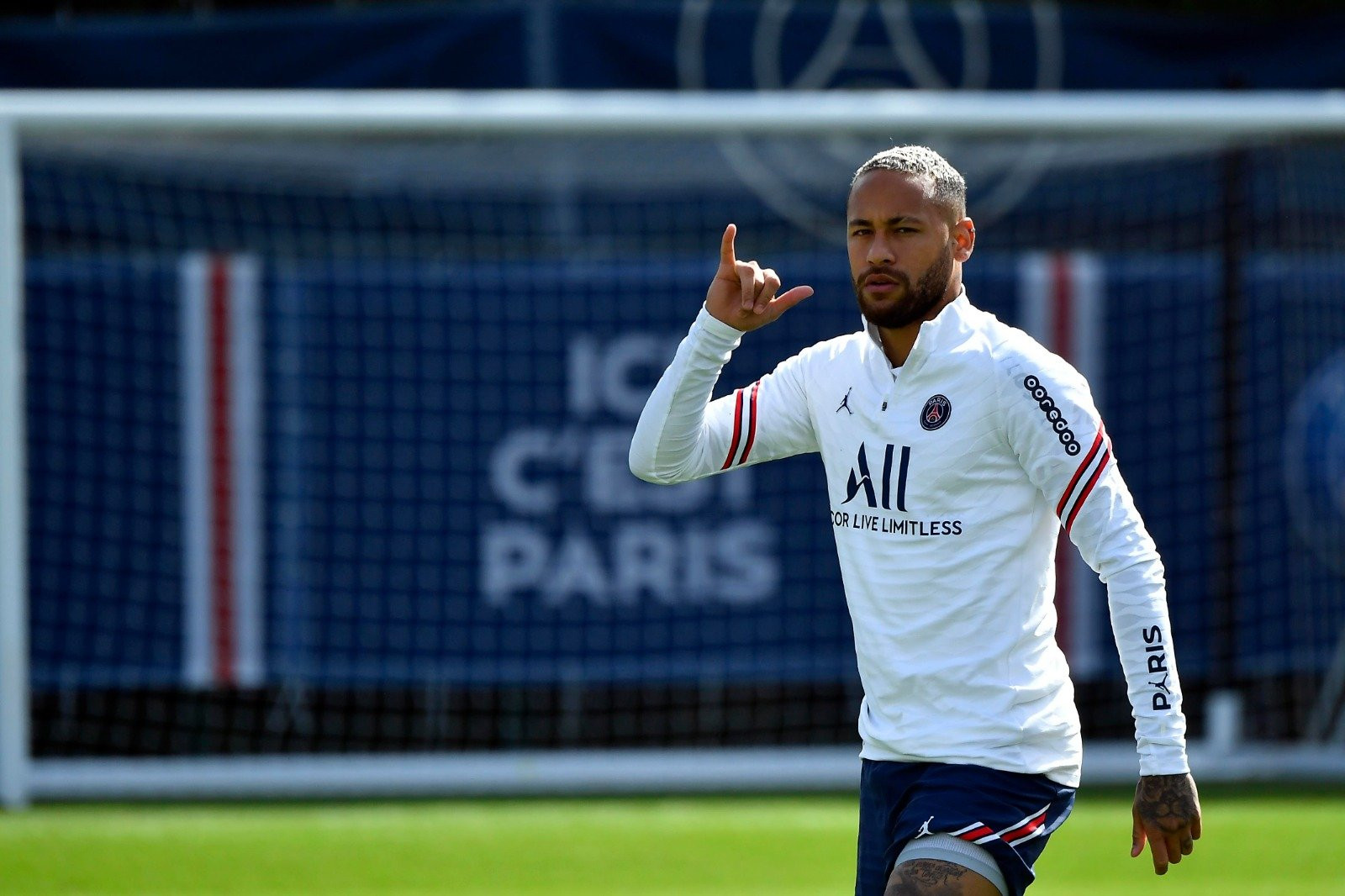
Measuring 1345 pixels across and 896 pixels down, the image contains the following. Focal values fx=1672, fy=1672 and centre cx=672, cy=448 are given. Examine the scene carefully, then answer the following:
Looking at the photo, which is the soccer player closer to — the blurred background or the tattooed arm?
the tattooed arm

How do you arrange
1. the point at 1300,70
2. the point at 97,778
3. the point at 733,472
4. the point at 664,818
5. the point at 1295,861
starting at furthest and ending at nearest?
1. the point at 1300,70
2. the point at 733,472
3. the point at 97,778
4. the point at 664,818
5. the point at 1295,861

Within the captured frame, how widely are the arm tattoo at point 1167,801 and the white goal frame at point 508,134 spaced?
4034 mm

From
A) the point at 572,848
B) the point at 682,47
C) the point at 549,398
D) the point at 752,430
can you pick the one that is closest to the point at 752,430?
the point at 752,430

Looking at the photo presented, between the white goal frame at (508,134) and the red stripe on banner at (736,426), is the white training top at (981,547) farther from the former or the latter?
the white goal frame at (508,134)

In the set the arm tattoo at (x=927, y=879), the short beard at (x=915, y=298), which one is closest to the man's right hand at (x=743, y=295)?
the short beard at (x=915, y=298)

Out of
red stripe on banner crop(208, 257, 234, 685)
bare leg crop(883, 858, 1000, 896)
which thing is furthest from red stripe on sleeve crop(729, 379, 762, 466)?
red stripe on banner crop(208, 257, 234, 685)

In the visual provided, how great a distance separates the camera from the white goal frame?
6.34 metres

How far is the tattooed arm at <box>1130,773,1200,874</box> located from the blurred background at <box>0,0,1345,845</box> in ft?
13.8

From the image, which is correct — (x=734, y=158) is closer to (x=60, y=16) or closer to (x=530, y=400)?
(x=530, y=400)

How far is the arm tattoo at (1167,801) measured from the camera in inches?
106

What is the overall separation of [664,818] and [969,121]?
9.65 ft

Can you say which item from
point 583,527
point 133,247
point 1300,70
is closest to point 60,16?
point 133,247

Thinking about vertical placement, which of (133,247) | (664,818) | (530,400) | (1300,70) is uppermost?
(1300,70)

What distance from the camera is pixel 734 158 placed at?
7574mm
